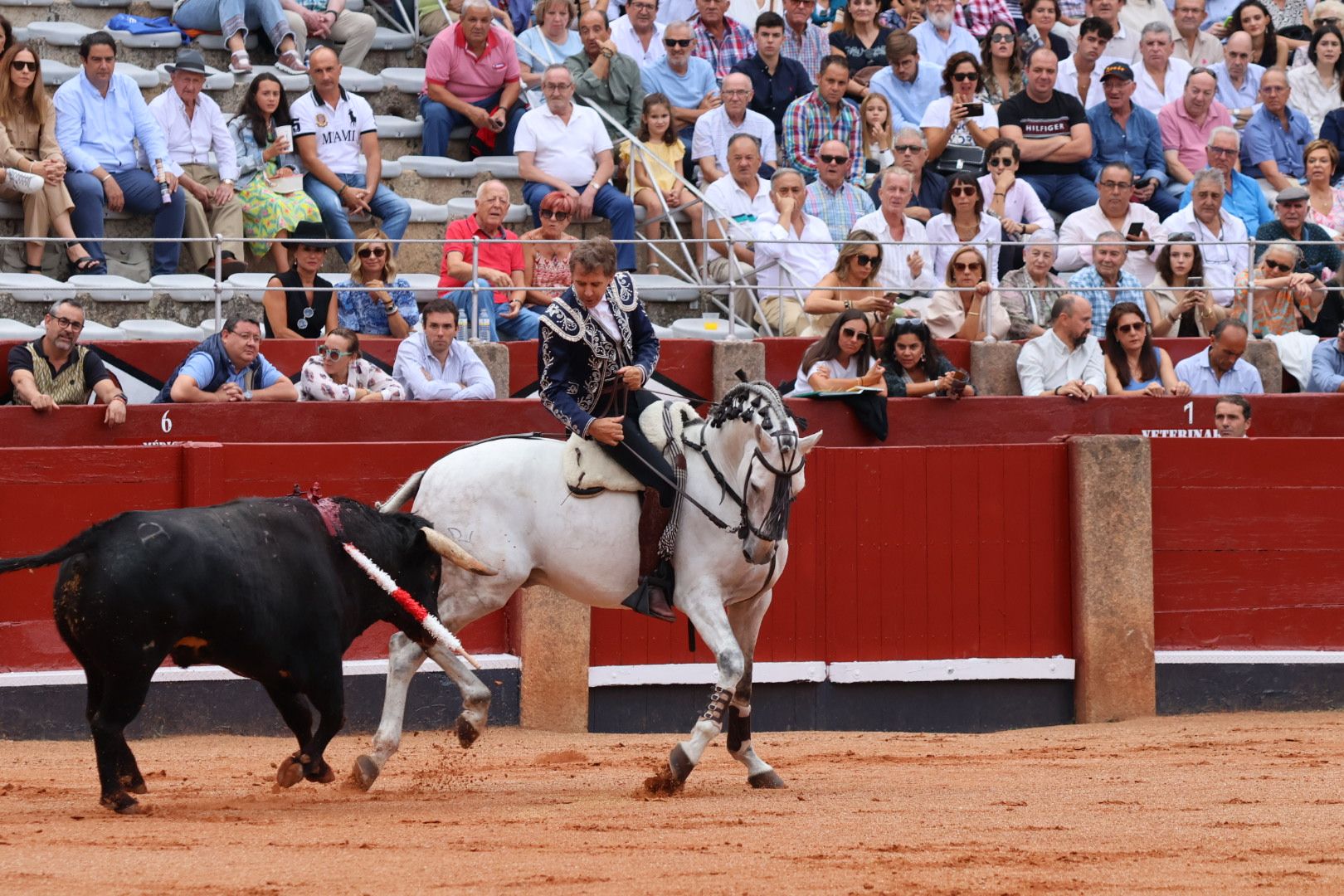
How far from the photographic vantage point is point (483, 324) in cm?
1130

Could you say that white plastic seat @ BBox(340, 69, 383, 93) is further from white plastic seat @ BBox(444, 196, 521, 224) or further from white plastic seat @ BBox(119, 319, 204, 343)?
white plastic seat @ BBox(119, 319, 204, 343)

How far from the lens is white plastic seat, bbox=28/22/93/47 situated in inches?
499

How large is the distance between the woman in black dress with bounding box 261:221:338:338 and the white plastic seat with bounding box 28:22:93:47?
8.74 feet

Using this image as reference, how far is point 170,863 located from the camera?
548cm

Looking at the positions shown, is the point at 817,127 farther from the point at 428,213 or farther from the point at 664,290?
the point at 428,213

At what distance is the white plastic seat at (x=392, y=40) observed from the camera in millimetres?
13812

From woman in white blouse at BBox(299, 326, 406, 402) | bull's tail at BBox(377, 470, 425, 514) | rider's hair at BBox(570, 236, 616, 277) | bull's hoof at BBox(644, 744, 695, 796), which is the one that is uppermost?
rider's hair at BBox(570, 236, 616, 277)

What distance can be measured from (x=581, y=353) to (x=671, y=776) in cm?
164

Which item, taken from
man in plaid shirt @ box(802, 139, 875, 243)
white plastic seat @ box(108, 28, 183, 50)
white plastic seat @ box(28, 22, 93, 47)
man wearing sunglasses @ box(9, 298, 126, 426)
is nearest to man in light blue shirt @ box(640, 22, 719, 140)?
man in plaid shirt @ box(802, 139, 875, 243)

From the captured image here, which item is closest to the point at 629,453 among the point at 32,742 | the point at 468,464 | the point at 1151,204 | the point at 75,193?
the point at 468,464

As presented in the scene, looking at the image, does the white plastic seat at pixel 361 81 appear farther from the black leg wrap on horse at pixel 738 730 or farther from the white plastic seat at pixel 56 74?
the black leg wrap on horse at pixel 738 730

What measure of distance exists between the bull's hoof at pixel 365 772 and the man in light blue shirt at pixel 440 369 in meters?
3.62

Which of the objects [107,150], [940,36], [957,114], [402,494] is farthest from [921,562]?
[940,36]

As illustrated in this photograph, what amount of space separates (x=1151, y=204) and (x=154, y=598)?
9303 millimetres
